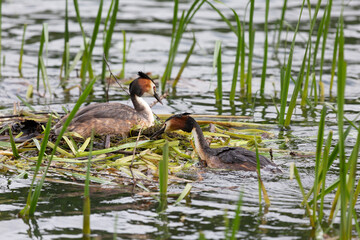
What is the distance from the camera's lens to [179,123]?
5.95 meters

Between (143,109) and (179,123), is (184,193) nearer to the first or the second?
(179,123)

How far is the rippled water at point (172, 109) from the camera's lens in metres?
4.16

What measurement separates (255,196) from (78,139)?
7.24 ft

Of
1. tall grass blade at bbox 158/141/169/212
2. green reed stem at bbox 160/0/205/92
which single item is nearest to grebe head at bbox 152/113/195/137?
tall grass blade at bbox 158/141/169/212

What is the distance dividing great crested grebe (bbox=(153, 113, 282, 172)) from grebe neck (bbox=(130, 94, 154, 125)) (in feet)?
2.90

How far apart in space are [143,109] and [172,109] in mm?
1319

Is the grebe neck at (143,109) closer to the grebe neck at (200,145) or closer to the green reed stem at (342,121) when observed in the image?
the grebe neck at (200,145)

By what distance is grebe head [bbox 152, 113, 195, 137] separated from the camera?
5.89m

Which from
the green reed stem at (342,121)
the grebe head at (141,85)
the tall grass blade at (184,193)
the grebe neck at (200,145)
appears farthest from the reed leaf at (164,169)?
the grebe head at (141,85)

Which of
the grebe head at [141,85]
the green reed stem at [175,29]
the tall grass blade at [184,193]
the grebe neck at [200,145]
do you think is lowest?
the tall grass blade at [184,193]

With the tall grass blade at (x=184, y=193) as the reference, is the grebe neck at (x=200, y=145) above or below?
above

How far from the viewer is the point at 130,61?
11102mm

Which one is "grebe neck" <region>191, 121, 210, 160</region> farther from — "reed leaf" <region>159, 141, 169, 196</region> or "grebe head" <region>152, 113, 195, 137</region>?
"reed leaf" <region>159, 141, 169, 196</region>

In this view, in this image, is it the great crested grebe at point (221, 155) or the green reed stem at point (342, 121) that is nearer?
the green reed stem at point (342, 121)
